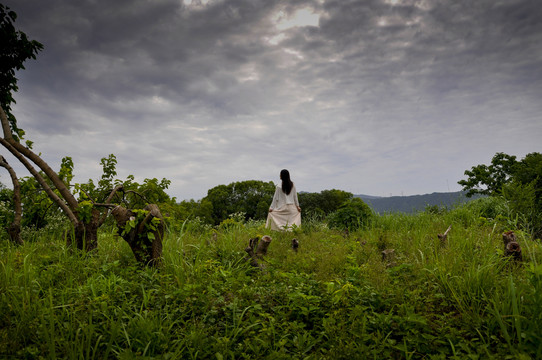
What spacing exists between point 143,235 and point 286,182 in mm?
5922

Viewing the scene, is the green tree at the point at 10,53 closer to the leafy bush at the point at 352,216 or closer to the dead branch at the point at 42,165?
the dead branch at the point at 42,165

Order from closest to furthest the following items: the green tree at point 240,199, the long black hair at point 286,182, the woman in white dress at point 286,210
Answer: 1. the long black hair at point 286,182
2. the woman in white dress at point 286,210
3. the green tree at point 240,199

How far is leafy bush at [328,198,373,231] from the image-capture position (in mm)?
8625

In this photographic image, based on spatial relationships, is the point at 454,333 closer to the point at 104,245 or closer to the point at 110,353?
the point at 110,353

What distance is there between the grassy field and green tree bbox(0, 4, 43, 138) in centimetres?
517

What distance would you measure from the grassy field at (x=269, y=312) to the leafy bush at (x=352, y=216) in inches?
159

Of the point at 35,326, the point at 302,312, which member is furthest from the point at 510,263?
the point at 35,326

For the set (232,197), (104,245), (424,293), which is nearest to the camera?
(424,293)

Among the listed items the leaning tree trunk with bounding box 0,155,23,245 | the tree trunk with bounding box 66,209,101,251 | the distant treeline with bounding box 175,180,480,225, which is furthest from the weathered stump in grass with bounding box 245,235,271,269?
the distant treeline with bounding box 175,180,480,225

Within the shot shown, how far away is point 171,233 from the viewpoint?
5277 mm

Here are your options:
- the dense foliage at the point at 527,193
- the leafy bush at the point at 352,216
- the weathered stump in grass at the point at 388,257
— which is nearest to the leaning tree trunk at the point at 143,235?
the weathered stump in grass at the point at 388,257

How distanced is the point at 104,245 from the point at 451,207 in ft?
30.7

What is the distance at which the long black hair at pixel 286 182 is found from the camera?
9695 millimetres

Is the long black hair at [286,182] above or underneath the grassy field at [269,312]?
above
